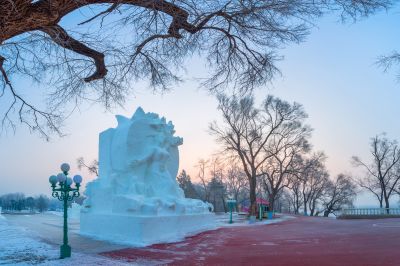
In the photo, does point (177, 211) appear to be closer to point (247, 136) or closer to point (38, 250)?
point (38, 250)

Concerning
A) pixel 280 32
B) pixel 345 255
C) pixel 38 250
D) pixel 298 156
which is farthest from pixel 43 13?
pixel 298 156

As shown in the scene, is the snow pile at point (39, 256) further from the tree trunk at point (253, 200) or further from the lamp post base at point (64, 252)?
the tree trunk at point (253, 200)

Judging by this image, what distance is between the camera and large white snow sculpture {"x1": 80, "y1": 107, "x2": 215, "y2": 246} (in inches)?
624

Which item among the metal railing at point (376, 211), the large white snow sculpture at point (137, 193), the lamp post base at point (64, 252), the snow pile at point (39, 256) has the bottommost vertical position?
the metal railing at point (376, 211)

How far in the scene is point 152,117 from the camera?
1997cm

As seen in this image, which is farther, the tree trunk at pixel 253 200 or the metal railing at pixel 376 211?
the metal railing at pixel 376 211

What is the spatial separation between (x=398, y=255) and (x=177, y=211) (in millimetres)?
9531

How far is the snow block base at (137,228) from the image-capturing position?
49.4 ft

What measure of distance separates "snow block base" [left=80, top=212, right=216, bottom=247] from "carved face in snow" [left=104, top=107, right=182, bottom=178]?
8.27 feet

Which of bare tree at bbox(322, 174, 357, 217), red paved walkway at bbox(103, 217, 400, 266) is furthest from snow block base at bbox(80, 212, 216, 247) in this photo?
bare tree at bbox(322, 174, 357, 217)

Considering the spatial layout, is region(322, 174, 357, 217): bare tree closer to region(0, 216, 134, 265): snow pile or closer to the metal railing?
the metal railing

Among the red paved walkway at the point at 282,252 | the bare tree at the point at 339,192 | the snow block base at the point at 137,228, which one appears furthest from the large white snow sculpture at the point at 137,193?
the bare tree at the point at 339,192

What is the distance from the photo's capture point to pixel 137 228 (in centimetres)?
1509

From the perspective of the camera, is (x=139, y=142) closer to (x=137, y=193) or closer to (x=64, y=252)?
(x=137, y=193)
